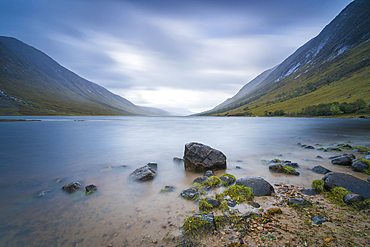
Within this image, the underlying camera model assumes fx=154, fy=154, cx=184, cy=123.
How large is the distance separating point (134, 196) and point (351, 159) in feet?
53.1

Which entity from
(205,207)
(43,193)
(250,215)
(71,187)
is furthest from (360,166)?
(43,193)

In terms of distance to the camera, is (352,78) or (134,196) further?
(352,78)

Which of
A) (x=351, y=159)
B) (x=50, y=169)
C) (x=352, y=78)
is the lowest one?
(x=50, y=169)

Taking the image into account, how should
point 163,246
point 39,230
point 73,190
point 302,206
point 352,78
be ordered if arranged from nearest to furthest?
point 163,246
point 39,230
point 302,206
point 73,190
point 352,78

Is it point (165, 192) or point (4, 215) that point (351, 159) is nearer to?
point (165, 192)

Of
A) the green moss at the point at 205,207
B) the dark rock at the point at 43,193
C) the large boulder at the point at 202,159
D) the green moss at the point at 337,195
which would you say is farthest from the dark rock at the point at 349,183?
the dark rock at the point at 43,193

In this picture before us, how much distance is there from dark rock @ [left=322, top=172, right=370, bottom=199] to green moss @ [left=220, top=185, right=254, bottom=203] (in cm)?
393

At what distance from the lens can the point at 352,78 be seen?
12838 cm

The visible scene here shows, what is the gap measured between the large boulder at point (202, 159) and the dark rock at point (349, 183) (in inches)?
244

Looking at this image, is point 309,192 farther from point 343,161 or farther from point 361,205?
point 343,161

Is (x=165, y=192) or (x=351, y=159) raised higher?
(x=351, y=159)

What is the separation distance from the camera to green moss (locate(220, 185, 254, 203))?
7.19 metres

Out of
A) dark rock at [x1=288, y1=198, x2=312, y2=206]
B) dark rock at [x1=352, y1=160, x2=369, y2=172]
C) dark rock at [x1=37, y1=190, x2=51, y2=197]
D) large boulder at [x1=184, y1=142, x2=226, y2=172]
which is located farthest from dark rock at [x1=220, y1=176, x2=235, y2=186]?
dark rock at [x1=37, y1=190, x2=51, y2=197]

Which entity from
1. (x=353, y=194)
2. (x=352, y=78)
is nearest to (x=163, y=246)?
(x=353, y=194)
